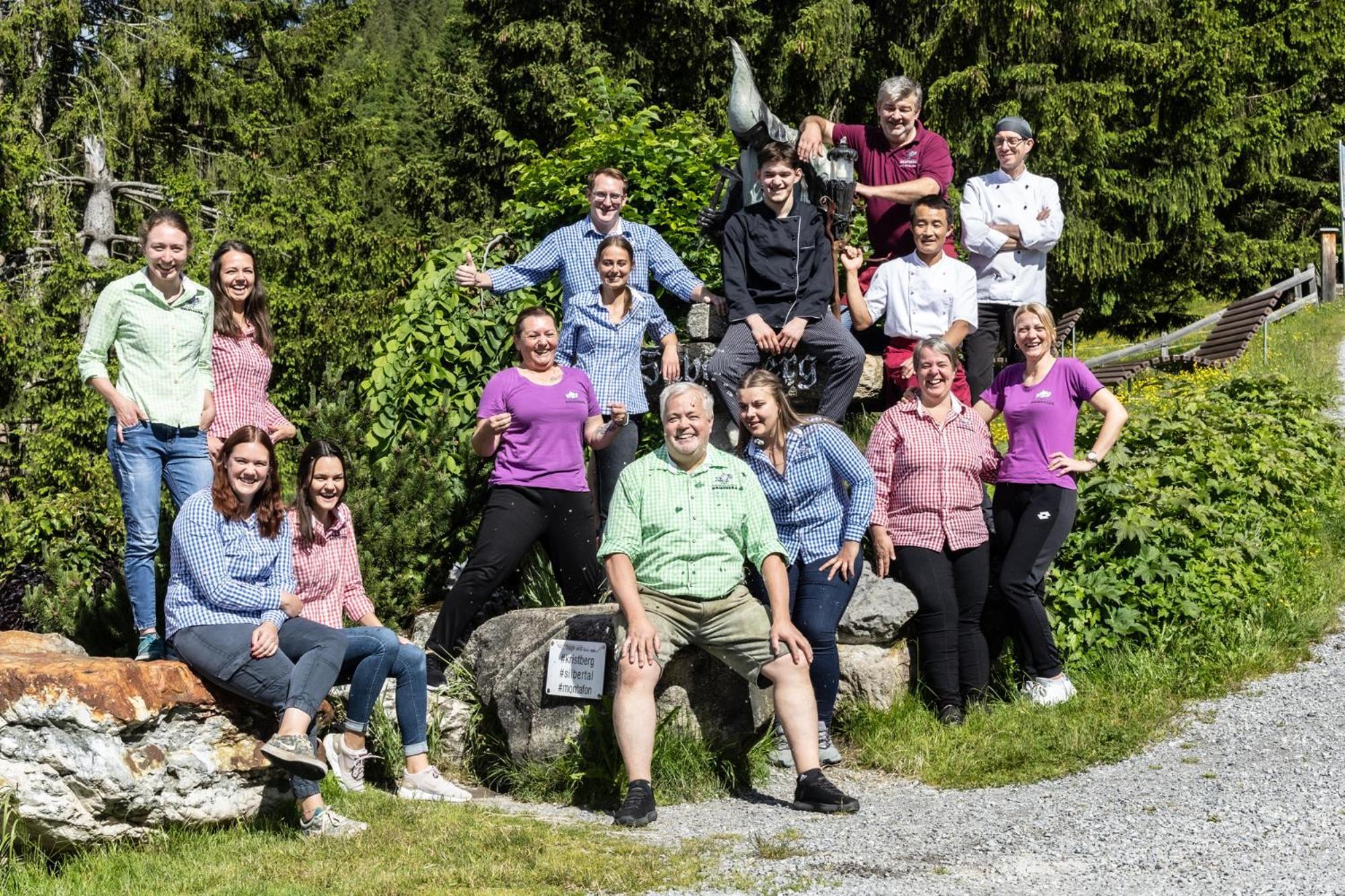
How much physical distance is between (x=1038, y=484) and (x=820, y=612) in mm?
1226

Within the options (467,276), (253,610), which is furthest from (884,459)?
(253,610)

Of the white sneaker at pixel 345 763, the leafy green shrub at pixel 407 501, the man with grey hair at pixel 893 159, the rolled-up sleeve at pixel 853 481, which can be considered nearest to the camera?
the white sneaker at pixel 345 763

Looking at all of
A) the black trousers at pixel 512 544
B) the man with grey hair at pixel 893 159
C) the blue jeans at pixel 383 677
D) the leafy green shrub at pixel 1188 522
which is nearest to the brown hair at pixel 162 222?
the black trousers at pixel 512 544

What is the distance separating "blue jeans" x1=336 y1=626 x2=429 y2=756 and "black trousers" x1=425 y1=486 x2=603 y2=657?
633 millimetres

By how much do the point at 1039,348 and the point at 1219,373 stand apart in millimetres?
6545

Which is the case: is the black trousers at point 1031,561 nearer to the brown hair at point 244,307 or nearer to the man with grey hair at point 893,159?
the man with grey hair at point 893,159

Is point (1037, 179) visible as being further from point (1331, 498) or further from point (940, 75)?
point (940, 75)

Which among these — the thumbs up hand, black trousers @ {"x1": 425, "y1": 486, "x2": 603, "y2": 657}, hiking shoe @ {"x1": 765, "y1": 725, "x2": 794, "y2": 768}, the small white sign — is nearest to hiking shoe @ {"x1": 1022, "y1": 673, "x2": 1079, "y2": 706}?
hiking shoe @ {"x1": 765, "y1": 725, "x2": 794, "y2": 768}

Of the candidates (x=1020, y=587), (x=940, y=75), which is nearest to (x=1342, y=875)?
(x=1020, y=587)

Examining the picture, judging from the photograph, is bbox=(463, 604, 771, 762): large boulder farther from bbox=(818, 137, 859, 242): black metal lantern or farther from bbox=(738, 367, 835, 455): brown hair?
bbox=(818, 137, 859, 242): black metal lantern

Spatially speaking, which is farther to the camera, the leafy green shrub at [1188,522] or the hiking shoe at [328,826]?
the leafy green shrub at [1188,522]

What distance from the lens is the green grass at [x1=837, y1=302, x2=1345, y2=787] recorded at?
205 inches

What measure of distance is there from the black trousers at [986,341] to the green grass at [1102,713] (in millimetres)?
1546

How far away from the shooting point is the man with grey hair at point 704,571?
4812mm
